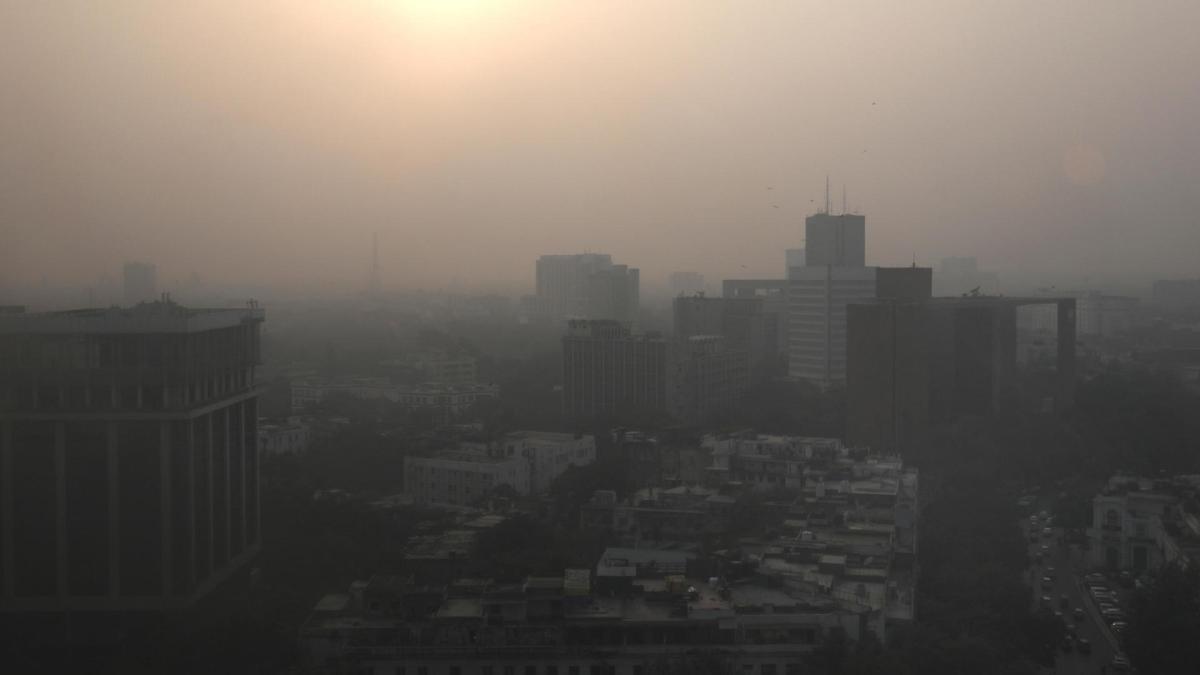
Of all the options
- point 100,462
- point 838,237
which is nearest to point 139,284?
point 100,462

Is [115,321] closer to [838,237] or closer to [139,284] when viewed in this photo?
[139,284]

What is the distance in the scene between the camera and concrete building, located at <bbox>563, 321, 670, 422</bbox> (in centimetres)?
1370

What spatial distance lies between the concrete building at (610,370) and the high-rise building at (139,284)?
7.39m

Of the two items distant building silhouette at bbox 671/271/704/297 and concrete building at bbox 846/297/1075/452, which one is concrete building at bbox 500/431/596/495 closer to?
concrete building at bbox 846/297/1075/452

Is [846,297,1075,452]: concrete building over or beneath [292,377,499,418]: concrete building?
over

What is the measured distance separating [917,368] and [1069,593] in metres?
4.32

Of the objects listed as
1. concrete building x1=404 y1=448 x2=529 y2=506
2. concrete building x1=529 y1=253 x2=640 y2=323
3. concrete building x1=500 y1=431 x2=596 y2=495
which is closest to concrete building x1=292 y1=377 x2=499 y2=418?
concrete building x1=500 y1=431 x2=596 y2=495

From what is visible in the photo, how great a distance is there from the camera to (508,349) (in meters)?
21.2

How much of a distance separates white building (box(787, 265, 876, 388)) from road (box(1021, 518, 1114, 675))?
8.10m

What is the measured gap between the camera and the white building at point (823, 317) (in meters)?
16.9

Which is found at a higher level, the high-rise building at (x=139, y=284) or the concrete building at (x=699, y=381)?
the high-rise building at (x=139, y=284)

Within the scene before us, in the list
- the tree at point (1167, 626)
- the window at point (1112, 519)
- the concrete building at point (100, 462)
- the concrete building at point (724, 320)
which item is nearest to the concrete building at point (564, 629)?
the concrete building at point (100, 462)

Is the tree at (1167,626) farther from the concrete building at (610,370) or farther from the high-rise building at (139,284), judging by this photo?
the concrete building at (610,370)

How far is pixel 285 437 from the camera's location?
10906 millimetres
